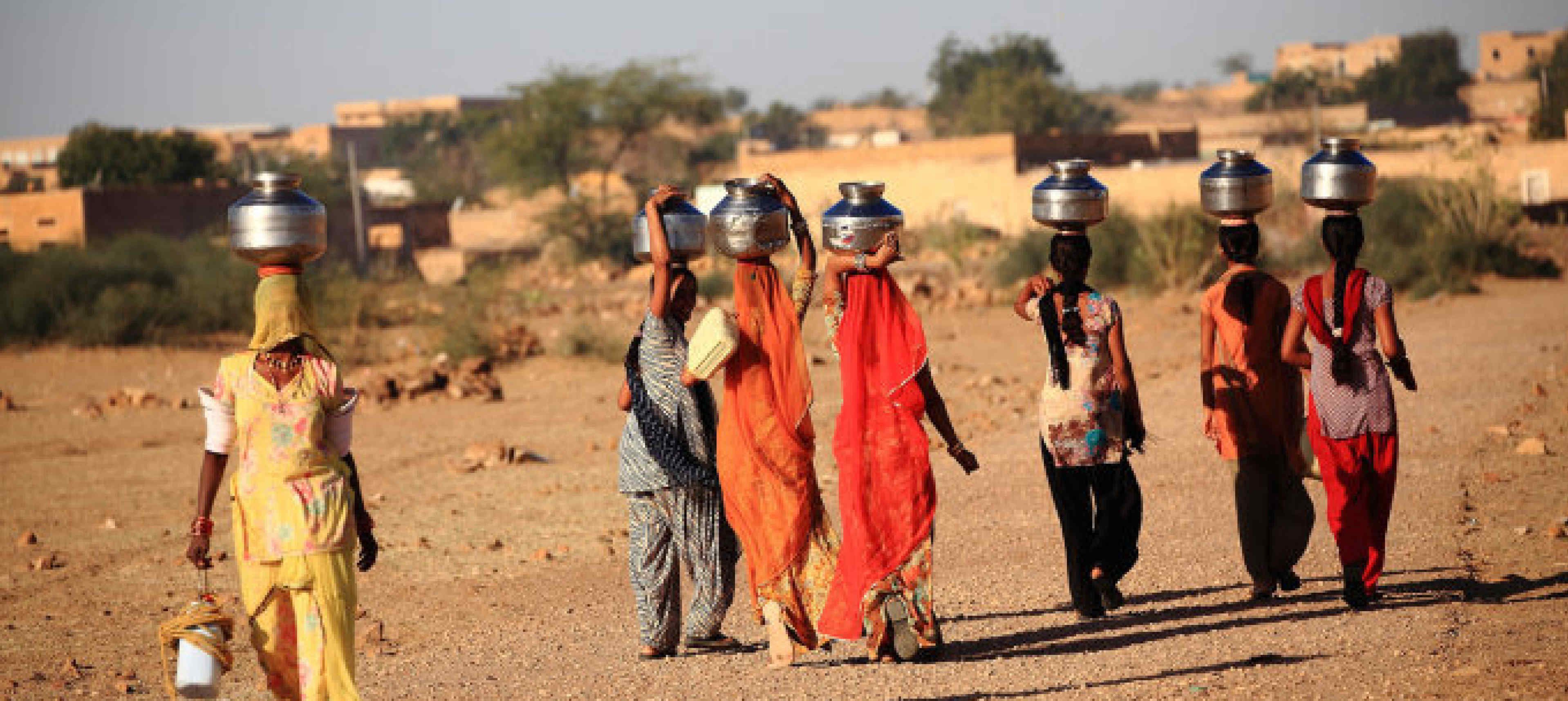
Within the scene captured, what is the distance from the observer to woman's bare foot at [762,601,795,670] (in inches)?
254

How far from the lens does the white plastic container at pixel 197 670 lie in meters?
5.13

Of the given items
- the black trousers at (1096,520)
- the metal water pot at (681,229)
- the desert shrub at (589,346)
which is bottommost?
the desert shrub at (589,346)

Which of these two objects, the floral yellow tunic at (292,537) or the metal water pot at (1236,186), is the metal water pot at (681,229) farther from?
the metal water pot at (1236,186)

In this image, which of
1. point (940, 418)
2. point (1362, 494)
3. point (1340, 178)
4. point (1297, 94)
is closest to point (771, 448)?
point (940, 418)

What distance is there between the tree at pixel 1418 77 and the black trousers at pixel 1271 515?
204 ft

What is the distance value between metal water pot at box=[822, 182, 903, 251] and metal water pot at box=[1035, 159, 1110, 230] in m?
0.70

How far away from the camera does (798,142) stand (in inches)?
3590

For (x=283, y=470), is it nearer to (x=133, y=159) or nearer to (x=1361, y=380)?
(x=1361, y=380)

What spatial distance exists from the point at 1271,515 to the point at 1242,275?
972 mm

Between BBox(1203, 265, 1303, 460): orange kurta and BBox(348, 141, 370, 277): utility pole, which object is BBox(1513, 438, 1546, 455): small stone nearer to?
BBox(1203, 265, 1303, 460): orange kurta

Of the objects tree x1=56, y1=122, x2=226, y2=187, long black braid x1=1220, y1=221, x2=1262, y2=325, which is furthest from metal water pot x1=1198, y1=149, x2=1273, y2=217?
tree x1=56, y1=122, x2=226, y2=187

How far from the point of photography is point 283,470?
17.2 feet

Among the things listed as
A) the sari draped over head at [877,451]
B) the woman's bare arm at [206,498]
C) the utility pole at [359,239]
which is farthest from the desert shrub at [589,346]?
the utility pole at [359,239]

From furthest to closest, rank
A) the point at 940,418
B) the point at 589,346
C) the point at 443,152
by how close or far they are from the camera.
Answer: the point at 443,152, the point at 589,346, the point at 940,418
